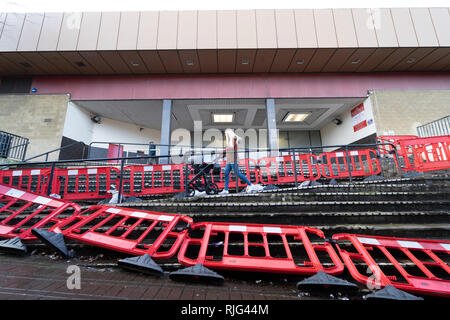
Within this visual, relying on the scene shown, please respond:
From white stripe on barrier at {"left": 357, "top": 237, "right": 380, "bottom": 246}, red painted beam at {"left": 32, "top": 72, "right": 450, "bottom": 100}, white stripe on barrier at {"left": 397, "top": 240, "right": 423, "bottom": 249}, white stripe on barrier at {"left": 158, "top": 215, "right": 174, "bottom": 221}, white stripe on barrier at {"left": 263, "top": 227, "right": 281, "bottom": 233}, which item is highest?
red painted beam at {"left": 32, "top": 72, "right": 450, "bottom": 100}

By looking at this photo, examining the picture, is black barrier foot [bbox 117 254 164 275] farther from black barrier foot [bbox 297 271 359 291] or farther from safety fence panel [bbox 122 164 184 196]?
safety fence panel [bbox 122 164 184 196]

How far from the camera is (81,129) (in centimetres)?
1162

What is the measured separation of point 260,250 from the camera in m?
2.66

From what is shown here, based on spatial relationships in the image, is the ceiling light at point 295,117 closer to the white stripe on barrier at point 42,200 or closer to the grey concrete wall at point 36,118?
the white stripe on barrier at point 42,200

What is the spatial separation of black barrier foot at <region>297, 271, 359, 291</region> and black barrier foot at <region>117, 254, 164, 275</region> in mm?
1421

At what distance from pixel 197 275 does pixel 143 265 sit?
62 centimetres

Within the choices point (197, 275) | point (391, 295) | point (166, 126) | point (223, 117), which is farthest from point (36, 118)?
point (391, 295)

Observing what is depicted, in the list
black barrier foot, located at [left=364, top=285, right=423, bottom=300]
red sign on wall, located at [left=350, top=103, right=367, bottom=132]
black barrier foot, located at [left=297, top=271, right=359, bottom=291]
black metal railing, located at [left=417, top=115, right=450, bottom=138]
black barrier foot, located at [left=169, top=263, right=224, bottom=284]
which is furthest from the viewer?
red sign on wall, located at [left=350, top=103, right=367, bottom=132]

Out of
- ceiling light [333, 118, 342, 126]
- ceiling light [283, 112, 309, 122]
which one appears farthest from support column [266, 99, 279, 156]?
ceiling light [333, 118, 342, 126]

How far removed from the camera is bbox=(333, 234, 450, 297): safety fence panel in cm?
176

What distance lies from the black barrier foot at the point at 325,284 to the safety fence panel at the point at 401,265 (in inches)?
8.7

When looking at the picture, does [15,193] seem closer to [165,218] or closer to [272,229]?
[165,218]
